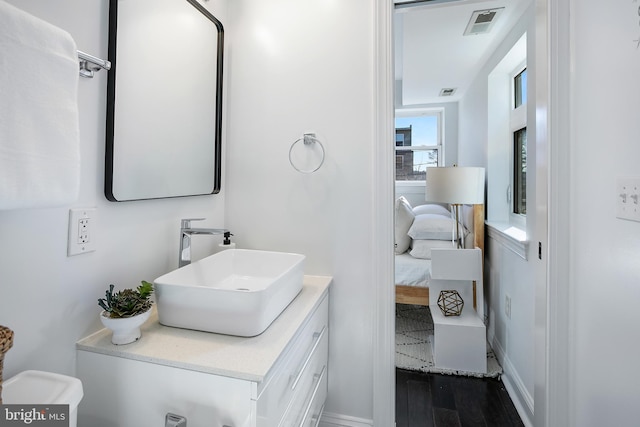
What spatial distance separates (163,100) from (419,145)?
3553 mm

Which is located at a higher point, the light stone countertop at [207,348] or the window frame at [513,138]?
the window frame at [513,138]

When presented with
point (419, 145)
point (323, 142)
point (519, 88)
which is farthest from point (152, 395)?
point (419, 145)

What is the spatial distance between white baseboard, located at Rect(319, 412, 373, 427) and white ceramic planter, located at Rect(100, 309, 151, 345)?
1021 millimetres

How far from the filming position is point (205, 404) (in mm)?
773

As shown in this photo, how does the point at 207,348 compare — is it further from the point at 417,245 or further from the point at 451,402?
the point at 417,245

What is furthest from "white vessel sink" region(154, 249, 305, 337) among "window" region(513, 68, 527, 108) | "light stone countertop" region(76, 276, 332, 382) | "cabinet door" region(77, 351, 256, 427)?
"window" region(513, 68, 527, 108)

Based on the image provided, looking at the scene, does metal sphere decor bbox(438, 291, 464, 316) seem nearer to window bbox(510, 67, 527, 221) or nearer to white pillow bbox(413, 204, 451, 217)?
window bbox(510, 67, 527, 221)

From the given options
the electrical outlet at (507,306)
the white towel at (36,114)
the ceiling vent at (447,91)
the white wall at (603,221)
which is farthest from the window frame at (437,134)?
the white towel at (36,114)

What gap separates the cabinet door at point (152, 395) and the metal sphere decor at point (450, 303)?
1822mm

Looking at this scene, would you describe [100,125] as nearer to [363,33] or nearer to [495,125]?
[363,33]

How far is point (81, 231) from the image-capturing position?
0.88m

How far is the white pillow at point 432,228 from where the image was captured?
280cm

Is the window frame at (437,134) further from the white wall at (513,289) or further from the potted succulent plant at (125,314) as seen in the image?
the potted succulent plant at (125,314)

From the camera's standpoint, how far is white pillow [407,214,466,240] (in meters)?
2.80
